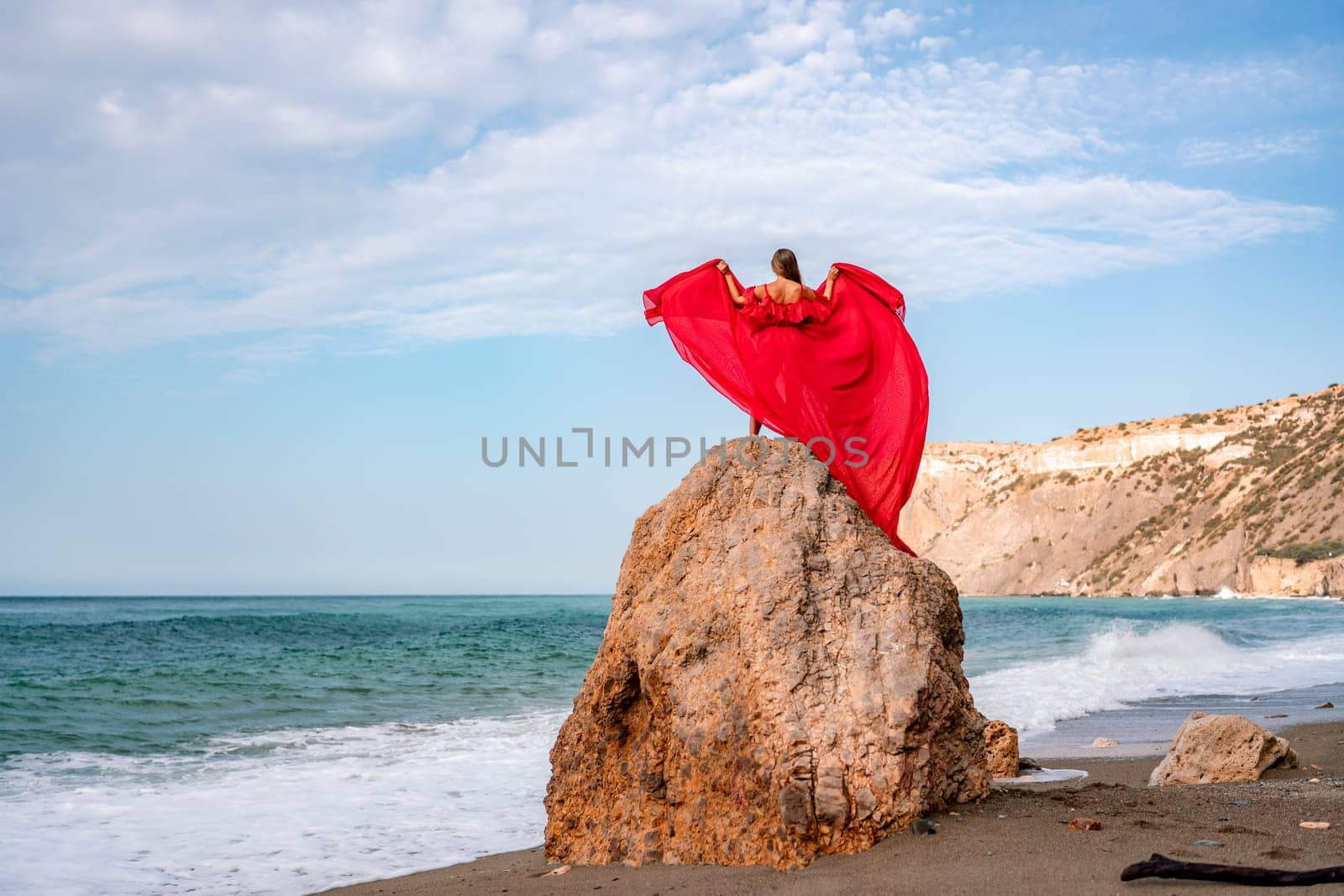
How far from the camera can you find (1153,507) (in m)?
78.7

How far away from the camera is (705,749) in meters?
4.52

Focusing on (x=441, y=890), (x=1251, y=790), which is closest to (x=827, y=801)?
(x=441, y=890)

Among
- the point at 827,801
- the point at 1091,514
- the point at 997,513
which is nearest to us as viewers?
the point at 827,801

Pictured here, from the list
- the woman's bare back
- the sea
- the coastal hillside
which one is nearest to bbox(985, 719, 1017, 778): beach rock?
the sea

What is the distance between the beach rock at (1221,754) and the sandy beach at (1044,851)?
1230 millimetres

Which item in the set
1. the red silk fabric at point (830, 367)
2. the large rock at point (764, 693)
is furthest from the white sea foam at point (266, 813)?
the red silk fabric at point (830, 367)

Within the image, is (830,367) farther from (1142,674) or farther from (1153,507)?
(1153,507)

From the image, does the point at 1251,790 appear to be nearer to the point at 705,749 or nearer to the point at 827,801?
the point at 827,801

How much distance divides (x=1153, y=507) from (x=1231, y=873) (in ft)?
271

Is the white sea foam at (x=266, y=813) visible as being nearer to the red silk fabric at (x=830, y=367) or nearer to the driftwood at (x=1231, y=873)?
the red silk fabric at (x=830, y=367)

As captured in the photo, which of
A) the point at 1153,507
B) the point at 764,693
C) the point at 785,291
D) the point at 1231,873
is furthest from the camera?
the point at 1153,507

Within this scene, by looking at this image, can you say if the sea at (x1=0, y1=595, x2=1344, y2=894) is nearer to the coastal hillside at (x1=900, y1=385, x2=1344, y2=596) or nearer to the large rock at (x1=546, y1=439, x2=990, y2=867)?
the large rock at (x1=546, y1=439, x2=990, y2=867)

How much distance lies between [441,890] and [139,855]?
2.59 meters

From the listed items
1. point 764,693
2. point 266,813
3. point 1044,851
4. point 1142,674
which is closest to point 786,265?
point 764,693
